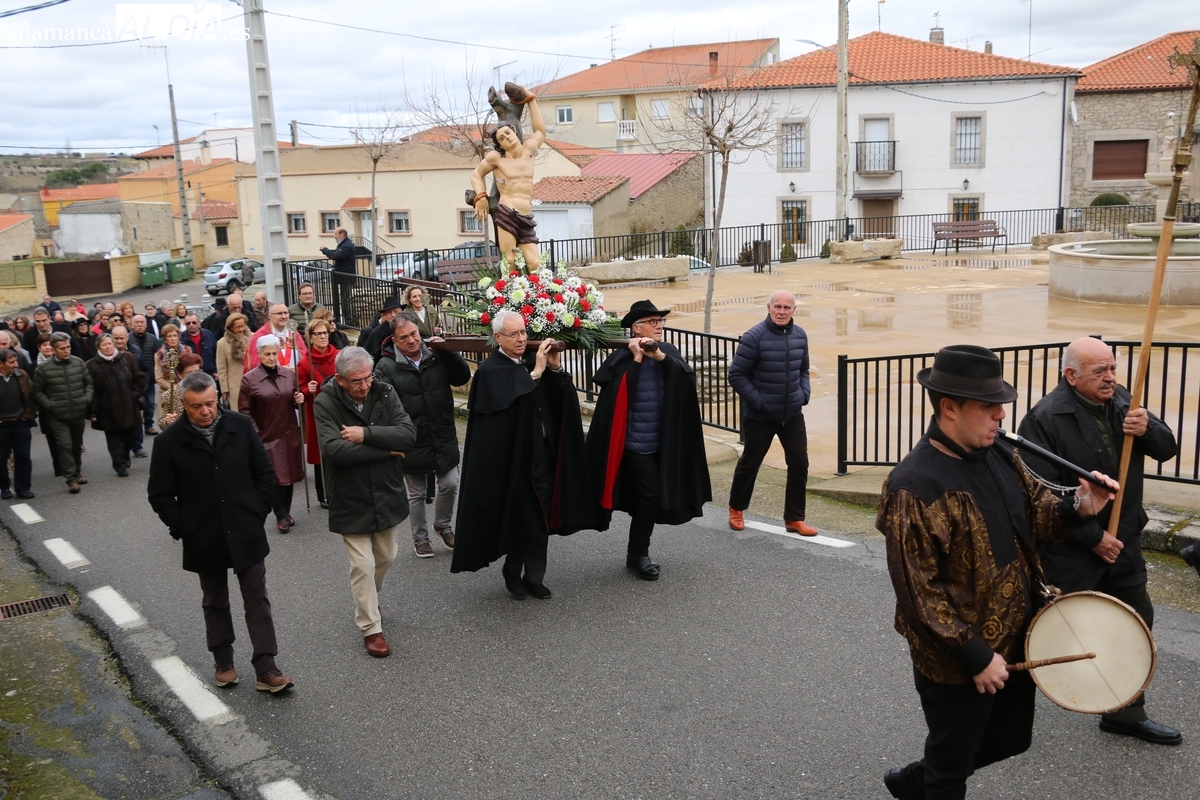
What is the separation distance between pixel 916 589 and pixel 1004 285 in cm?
2159

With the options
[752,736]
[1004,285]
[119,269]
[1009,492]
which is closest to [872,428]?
[752,736]

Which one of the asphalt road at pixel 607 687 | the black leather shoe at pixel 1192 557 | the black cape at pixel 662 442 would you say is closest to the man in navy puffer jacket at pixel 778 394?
the asphalt road at pixel 607 687

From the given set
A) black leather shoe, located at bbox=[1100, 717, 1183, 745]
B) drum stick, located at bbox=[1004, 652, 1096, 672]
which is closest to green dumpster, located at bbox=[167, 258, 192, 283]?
black leather shoe, located at bbox=[1100, 717, 1183, 745]

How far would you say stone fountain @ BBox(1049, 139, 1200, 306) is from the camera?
1773cm

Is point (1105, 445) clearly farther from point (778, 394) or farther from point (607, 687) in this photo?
point (778, 394)

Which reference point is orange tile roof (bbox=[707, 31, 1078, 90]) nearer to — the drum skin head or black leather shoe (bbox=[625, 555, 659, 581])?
black leather shoe (bbox=[625, 555, 659, 581])

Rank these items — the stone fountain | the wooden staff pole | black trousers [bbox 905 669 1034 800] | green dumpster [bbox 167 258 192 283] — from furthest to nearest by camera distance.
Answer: green dumpster [bbox 167 258 192 283]
the stone fountain
the wooden staff pole
black trousers [bbox 905 669 1034 800]

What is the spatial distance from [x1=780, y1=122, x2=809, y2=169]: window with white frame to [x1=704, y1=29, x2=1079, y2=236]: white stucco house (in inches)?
1.5

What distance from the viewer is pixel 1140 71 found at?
43.2m

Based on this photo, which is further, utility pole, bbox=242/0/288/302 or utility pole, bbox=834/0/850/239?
utility pole, bbox=834/0/850/239

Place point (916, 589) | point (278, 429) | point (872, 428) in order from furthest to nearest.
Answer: point (872, 428) < point (278, 429) < point (916, 589)

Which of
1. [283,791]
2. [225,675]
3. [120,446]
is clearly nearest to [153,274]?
[120,446]

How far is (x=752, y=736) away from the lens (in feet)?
15.9

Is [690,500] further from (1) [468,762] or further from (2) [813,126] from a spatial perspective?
(2) [813,126]
